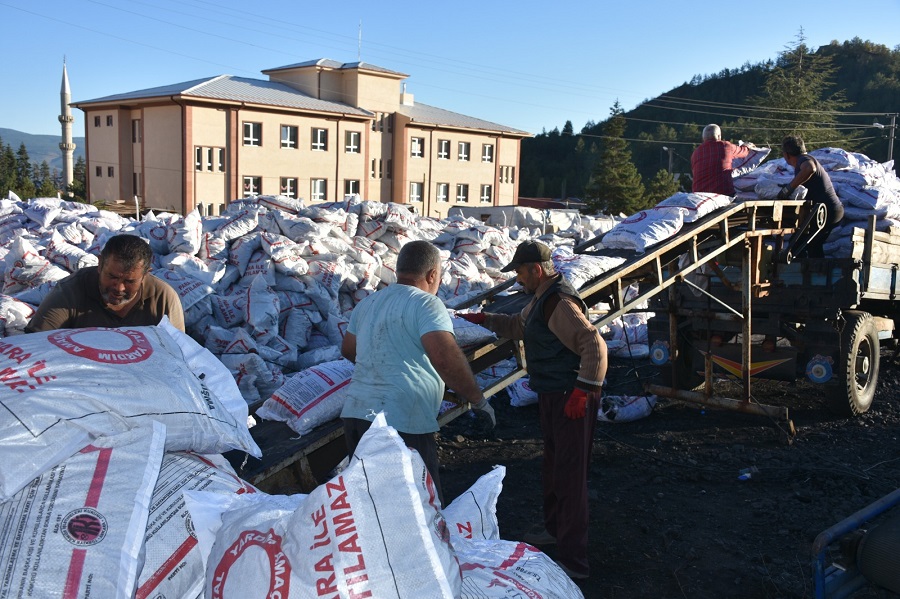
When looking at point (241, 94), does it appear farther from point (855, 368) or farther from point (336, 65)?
point (855, 368)

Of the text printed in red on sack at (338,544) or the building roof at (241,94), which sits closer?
the text printed in red on sack at (338,544)

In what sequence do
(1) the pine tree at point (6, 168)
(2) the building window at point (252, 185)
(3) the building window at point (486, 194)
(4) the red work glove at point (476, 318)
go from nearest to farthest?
(4) the red work glove at point (476, 318) → (2) the building window at point (252, 185) → (3) the building window at point (486, 194) → (1) the pine tree at point (6, 168)

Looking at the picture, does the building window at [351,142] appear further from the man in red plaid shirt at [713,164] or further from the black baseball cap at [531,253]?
the black baseball cap at [531,253]

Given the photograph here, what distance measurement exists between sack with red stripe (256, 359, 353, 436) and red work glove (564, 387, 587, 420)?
3.79 feet

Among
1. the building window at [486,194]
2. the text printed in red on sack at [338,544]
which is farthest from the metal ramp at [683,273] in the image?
the building window at [486,194]

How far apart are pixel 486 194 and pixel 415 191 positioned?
16.0ft

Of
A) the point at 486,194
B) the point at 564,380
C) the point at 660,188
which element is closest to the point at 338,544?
the point at 564,380

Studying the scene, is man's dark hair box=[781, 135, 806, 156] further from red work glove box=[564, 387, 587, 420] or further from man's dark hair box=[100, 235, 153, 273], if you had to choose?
man's dark hair box=[100, 235, 153, 273]

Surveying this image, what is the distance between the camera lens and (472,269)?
34.7 feet

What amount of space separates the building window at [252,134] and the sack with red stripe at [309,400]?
3326cm

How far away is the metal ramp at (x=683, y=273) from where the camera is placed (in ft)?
15.8

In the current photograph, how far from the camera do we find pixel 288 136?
36.8 metres

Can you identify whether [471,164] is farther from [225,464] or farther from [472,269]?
[225,464]

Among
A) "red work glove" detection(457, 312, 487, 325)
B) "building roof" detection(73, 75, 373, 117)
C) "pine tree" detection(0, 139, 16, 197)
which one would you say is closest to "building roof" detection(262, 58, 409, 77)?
"building roof" detection(73, 75, 373, 117)
